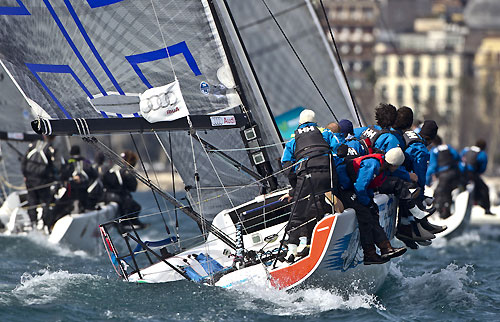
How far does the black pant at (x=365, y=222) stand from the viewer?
9.95m

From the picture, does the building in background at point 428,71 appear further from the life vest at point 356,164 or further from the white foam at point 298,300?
the white foam at point 298,300

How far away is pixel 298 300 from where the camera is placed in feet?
31.9

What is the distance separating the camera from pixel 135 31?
1073 cm

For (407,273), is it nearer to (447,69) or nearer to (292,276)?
(292,276)

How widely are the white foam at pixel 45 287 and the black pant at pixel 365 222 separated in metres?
3.02

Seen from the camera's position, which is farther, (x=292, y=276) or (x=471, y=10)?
(x=471, y=10)

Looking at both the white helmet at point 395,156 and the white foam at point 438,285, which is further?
the white foam at point 438,285

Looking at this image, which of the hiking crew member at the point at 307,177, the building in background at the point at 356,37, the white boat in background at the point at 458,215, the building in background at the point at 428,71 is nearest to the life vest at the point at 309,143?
the hiking crew member at the point at 307,177

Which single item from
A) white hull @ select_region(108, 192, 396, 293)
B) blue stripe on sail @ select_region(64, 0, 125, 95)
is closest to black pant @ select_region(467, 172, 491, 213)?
white hull @ select_region(108, 192, 396, 293)

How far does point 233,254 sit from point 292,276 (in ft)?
4.34

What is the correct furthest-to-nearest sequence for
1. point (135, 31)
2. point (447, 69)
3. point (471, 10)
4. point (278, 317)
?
1. point (471, 10)
2. point (447, 69)
3. point (135, 31)
4. point (278, 317)

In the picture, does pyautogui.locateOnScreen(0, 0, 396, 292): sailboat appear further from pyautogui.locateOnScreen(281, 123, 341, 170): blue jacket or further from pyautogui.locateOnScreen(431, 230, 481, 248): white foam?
pyautogui.locateOnScreen(431, 230, 481, 248): white foam

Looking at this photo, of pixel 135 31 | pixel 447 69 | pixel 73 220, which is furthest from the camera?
pixel 447 69

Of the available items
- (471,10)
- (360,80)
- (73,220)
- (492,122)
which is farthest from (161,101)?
(471,10)
